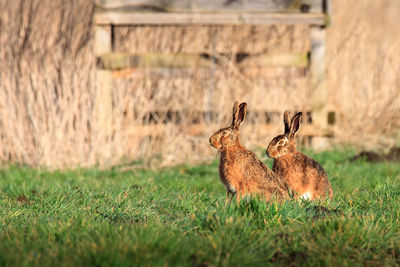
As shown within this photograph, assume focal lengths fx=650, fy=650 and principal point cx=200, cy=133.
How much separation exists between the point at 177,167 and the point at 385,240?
5.31 meters

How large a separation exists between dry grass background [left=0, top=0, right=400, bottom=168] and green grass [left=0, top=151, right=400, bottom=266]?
2986mm

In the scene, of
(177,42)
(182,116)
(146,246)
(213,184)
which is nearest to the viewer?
(146,246)

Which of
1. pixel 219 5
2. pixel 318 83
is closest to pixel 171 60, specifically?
pixel 219 5

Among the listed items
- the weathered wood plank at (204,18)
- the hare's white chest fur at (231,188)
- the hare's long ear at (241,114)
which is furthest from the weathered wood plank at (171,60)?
the hare's white chest fur at (231,188)

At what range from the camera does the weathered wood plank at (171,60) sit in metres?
10.6

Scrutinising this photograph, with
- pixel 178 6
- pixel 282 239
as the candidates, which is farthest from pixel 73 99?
pixel 282 239

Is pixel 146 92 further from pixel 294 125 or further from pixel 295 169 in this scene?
pixel 295 169

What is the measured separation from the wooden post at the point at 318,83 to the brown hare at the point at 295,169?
5575 millimetres

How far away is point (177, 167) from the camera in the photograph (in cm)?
941

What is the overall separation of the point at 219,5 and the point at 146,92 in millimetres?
1926

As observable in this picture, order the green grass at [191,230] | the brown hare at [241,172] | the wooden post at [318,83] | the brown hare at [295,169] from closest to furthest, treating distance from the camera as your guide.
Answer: the green grass at [191,230] < the brown hare at [241,172] < the brown hare at [295,169] < the wooden post at [318,83]

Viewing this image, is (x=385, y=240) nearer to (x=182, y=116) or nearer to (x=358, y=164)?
(x=358, y=164)

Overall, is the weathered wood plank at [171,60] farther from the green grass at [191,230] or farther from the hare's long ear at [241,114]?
the hare's long ear at [241,114]

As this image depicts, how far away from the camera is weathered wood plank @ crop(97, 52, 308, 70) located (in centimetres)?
1060
